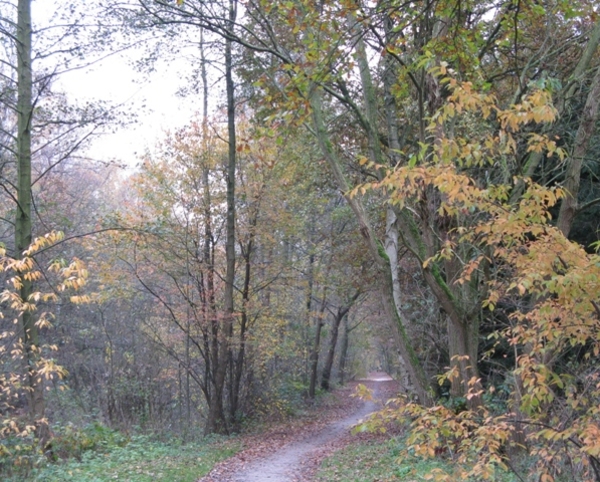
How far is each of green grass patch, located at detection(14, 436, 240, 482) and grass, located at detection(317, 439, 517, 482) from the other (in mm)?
2466

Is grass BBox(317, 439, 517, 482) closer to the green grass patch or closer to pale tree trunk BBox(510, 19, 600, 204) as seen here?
the green grass patch

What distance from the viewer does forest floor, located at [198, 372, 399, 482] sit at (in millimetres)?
9859

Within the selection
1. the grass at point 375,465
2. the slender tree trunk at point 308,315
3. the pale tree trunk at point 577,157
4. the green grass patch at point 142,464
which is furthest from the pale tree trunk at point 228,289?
the pale tree trunk at point 577,157

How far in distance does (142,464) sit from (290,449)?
4666 mm

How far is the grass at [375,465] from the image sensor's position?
8102 mm

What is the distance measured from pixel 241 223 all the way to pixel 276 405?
22.6 ft

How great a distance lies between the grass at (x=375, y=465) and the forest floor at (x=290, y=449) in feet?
1.24

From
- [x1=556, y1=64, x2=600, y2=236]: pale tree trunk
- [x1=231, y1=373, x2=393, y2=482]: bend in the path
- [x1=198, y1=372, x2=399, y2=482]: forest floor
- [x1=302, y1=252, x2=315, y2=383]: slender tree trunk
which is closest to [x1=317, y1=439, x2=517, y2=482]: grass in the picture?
[x1=198, y1=372, x2=399, y2=482]: forest floor

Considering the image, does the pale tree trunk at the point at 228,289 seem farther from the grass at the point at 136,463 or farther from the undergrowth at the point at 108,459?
the grass at the point at 136,463

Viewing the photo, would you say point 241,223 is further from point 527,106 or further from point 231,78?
point 527,106

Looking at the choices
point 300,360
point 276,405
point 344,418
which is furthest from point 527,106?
point 300,360

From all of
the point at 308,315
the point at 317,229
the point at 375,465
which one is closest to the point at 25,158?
the point at 375,465

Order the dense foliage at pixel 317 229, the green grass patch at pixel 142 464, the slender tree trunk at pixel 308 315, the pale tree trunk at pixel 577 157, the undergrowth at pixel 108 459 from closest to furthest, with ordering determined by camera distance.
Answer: the dense foliage at pixel 317 229, the pale tree trunk at pixel 577 157, the undergrowth at pixel 108 459, the green grass patch at pixel 142 464, the slender tree trunk at pixel 308 315

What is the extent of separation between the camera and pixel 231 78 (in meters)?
15.6
